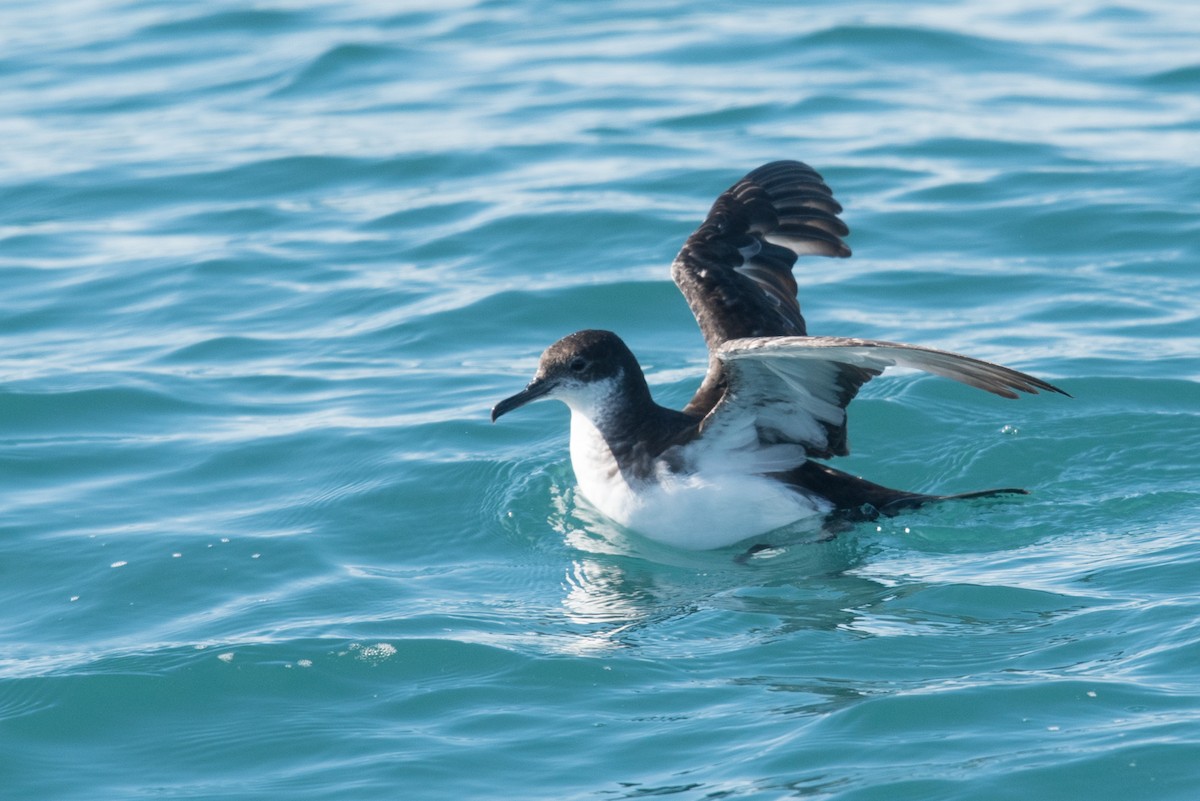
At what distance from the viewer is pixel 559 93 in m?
16.2

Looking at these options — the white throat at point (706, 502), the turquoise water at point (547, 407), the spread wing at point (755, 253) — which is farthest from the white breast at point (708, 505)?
the spread wing at point (755, 253)

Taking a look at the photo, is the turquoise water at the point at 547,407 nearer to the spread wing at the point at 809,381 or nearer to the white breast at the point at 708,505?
the white breast at the point at 708,505

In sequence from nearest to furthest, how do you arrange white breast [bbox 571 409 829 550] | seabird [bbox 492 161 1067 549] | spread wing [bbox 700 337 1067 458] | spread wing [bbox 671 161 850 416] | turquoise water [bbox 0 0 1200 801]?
turquoise water [bbox 0 0 1200 801] → spread wing [bbox 700 337 1067 458] → seabird [bbox 492 161 1067 549] → white breast [bbox 571 409 829 550] → spread wing [bbox 671 161 850 416]

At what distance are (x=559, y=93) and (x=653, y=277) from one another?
5007 millimetres

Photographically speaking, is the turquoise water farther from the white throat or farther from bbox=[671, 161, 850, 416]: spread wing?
bbox=[671, 161, 850, 416]: spread wing

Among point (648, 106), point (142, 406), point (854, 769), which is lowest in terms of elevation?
point (854, 769)

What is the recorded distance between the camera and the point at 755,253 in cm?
930

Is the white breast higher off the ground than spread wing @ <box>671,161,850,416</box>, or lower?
lower

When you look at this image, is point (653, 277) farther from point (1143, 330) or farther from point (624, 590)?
point (624, 590)

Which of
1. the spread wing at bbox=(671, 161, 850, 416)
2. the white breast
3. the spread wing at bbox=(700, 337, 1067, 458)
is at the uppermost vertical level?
the spread wing at bbox=(671, 161, 850, 416)

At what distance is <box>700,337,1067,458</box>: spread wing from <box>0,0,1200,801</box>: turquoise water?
0.57 metres

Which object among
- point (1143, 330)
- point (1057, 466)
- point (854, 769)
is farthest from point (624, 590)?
point (1143, 330)

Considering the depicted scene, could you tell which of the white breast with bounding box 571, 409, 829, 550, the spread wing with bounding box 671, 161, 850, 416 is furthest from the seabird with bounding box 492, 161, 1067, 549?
the spread wing with bounding box 671, 161, 850, 416

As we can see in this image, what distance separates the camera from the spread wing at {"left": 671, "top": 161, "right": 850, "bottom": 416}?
859cm
